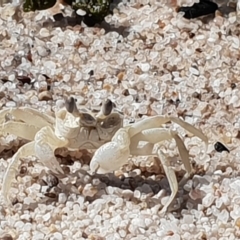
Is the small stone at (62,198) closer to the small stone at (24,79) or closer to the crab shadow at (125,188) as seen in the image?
the crab shadow at (125,188)

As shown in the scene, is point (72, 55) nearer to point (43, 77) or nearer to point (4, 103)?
point (43, 77)

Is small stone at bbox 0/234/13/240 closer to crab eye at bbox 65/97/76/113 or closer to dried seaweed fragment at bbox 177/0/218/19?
crab eye at bbox 65/97/76/113

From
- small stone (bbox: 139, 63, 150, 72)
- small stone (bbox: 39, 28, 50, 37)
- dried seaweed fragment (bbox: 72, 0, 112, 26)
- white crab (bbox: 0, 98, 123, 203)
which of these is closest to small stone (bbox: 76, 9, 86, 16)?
dried seaweed fragment (bbox: 72, 0, 112, 26)

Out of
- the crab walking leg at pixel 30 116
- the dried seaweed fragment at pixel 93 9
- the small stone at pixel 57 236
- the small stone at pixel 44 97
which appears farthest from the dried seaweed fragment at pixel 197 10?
the small stone at pixel 57 236

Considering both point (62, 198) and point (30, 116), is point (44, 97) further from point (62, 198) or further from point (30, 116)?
point (62, 198)

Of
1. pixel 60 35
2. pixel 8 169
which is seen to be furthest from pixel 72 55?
pixel 8 169

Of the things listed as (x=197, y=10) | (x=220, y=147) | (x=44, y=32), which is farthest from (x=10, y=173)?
(x=197, y=10)

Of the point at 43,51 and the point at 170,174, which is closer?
→ the point at 170,174
